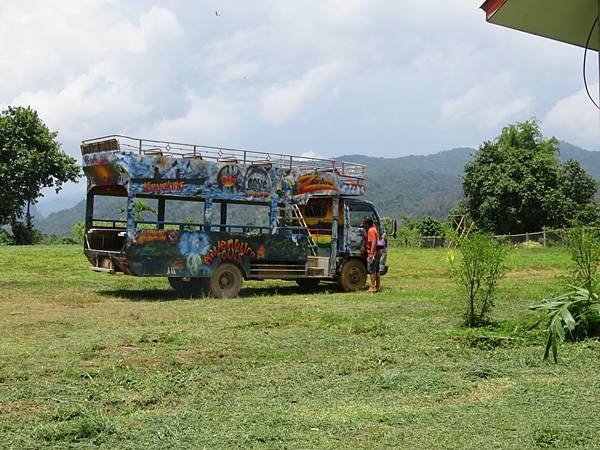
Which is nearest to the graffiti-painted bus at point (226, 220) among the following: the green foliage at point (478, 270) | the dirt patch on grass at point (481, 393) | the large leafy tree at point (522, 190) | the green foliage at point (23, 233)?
the green foliage at point (478, 270)

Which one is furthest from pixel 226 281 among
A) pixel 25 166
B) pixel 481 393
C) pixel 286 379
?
pixel 25 166

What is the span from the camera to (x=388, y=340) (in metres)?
8.80

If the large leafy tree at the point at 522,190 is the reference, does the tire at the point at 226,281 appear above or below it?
below

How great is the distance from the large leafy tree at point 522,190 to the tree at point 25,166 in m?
26.3

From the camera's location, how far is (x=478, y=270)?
980 cm

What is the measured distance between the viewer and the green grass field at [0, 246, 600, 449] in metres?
4.83

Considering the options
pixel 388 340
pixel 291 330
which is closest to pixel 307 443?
pixel 388 340

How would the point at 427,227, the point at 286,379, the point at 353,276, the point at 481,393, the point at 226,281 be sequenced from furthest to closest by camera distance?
1. the point at 427,227
2. the point at 353,276
3. the point at 226,281
4. the point at 286,379
5. the point at 481,393

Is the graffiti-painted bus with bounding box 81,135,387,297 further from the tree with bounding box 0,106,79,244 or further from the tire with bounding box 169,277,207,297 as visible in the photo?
the tree with bounding box 0,106,79,244

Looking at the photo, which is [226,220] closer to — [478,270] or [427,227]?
[478,270]

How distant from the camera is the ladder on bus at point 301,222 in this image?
51.4 feet

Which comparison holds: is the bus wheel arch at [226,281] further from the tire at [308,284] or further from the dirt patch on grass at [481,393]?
the dirt patch on grass at [481,393]

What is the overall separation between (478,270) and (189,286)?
7.47 meters

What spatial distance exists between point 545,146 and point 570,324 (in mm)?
57170
